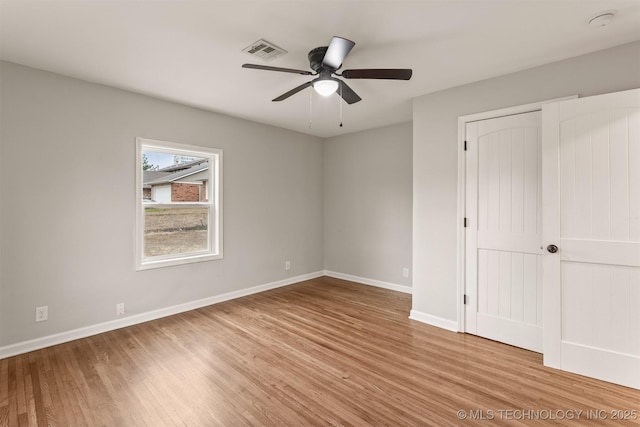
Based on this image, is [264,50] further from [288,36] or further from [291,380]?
[291,380]

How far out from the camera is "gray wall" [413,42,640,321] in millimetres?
2664

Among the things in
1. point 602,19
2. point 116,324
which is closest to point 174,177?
point 116,324

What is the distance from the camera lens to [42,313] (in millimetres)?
2803

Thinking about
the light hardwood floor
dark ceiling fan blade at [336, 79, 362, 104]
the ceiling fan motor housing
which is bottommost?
the light hardwood floor

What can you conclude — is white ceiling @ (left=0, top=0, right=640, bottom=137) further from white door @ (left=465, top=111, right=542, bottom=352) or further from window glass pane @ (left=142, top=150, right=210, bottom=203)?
window glass pane @ (left=142, top=150, right=210, bottom=203)

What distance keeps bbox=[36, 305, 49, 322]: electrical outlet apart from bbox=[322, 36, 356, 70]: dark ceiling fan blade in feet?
11.1

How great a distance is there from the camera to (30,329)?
2.74m

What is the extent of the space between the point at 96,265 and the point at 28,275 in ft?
1.68

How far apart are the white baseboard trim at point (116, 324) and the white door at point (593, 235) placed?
11.9 feet

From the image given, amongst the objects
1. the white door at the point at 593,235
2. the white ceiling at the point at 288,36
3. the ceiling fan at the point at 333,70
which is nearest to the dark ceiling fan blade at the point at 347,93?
the ceiling fan at the point at 333,70

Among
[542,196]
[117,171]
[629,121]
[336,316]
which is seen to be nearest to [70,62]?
[117,171]

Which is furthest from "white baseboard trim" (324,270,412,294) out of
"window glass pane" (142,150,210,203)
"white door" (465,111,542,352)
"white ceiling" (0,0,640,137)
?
"white ceiling" (0,0,640,137)

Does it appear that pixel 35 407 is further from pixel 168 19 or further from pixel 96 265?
pixel 168 19

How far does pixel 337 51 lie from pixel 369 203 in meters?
3.30
